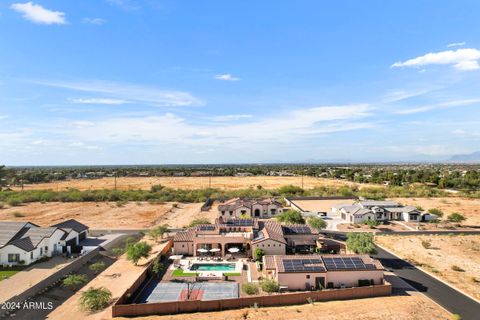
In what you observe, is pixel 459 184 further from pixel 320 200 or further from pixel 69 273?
pixel 69 273

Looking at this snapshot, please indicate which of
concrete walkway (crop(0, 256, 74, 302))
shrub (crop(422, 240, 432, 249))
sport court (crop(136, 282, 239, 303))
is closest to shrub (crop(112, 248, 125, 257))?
concrete walkway (crop(0, 256, 74, 302))

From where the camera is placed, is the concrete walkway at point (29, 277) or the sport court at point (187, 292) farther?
the concrete walkway at point (29, 277)

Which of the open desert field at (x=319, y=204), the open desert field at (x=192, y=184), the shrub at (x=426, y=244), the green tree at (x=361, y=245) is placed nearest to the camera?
the green tree at (x=361, y=245)

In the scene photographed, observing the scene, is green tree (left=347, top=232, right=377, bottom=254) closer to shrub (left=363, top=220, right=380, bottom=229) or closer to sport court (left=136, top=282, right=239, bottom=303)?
sport court (left=136, top=282, right=239, bottom=303)

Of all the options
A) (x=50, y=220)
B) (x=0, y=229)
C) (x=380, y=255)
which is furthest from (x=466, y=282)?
(x=50, y=220)

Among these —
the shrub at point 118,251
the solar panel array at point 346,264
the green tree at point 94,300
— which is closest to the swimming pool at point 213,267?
the solar panel array at point 346,264

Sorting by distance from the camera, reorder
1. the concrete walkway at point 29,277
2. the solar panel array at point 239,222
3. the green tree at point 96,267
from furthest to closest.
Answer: the solar panel array at point 239,222 < the green tree at point 96,267 < the concrete walkway at point 29,277

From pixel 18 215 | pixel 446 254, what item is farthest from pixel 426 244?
pixel 18 215

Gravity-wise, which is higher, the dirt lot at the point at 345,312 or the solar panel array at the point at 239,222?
the solar panel array at the point at 239,222

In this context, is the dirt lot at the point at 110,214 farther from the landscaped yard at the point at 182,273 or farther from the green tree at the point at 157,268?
the landscaped yard at the point at 182,273
